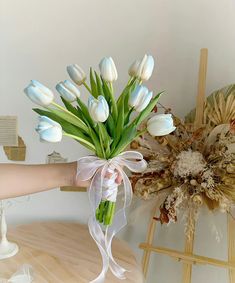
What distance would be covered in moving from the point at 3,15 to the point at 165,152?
865 mm

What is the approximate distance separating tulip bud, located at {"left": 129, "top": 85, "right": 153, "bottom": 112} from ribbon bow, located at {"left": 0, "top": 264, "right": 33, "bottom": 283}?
644mm

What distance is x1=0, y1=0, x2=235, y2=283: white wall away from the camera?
4.12ft

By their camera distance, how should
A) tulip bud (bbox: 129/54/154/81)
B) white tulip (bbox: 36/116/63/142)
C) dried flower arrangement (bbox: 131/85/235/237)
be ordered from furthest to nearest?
1. dried flower arrangement (bbox: 131/85/235/237)
2. tulip bud (bbox: 129/54/154/81)
3. white tulip (bbox: 36/116/63/142)

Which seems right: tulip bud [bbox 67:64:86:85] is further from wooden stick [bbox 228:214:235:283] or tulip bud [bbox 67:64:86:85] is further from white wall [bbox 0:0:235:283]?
wooden stick [bbox 228:214:235:283]

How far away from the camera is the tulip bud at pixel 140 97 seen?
0.78m

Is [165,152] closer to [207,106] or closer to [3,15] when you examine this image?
[207,106]

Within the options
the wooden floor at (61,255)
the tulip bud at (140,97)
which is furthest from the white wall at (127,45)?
the tulip bud at (140,97)

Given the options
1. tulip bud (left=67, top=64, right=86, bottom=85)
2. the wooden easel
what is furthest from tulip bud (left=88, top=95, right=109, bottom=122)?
the wooden easel

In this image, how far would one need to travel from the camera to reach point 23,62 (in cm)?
134

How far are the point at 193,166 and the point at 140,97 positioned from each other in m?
0.32

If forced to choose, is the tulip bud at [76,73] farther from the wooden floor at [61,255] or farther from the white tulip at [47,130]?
the wooden floor at [61,255]

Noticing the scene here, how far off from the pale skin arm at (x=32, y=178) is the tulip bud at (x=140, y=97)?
0.21 meters

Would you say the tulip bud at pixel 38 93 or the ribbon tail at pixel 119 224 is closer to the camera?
the tulip bud at pixel 38 93

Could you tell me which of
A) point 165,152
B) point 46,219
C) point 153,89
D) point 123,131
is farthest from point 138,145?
point 46,219
